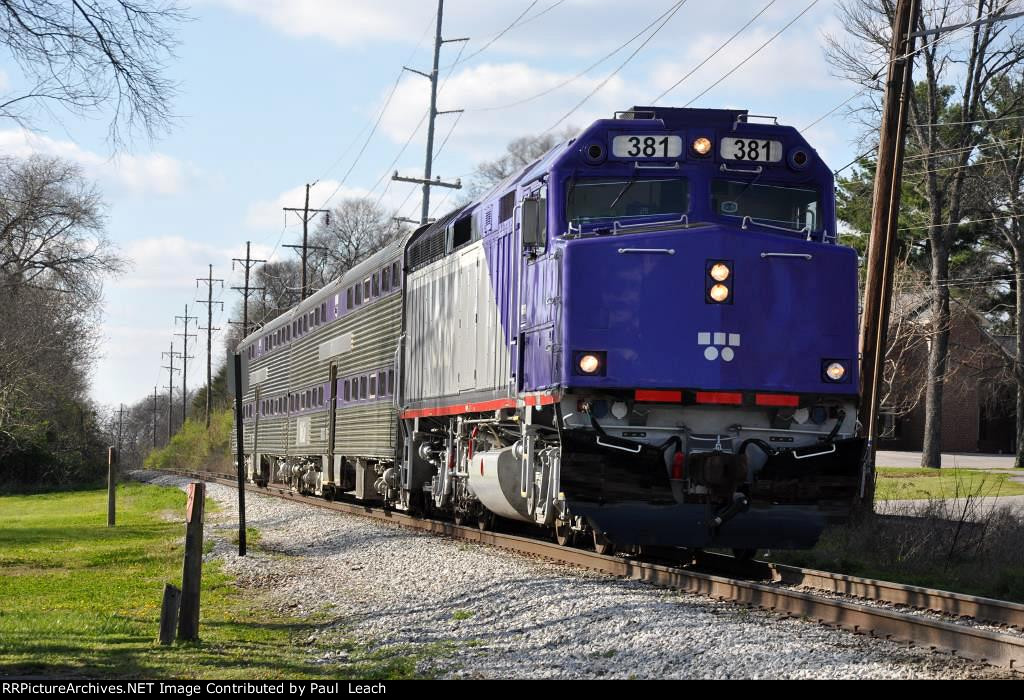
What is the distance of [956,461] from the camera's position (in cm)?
4188

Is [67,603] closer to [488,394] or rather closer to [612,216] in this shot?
[488,394]

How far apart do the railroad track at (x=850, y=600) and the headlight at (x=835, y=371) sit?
1.87m

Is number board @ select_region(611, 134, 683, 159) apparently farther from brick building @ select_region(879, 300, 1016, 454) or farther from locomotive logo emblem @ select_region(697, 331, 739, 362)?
brick building @ select_region(879, 300, 1016, 454)

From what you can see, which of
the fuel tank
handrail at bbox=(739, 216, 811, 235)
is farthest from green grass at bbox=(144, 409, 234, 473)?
handrail at bbox=(739, 216, 811, 235)

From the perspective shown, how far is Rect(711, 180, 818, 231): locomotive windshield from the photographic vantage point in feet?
37.9

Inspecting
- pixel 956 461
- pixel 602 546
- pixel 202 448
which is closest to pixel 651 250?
pixel 602 546

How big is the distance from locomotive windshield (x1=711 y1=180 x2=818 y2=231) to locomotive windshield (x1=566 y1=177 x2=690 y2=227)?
364 millimetres

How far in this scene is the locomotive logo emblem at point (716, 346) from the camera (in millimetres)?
10828

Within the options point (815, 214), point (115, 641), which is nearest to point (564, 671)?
point (115, 641)

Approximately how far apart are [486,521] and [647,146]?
23.4ft

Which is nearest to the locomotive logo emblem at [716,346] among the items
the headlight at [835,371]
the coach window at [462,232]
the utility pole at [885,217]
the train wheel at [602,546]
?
the headlight at [835,371]

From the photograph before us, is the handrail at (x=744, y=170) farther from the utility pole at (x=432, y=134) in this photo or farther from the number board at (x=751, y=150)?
the utility pole at (x=432, y=134)

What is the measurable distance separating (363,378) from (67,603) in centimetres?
1098

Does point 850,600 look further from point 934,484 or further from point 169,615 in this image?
point 934,484
